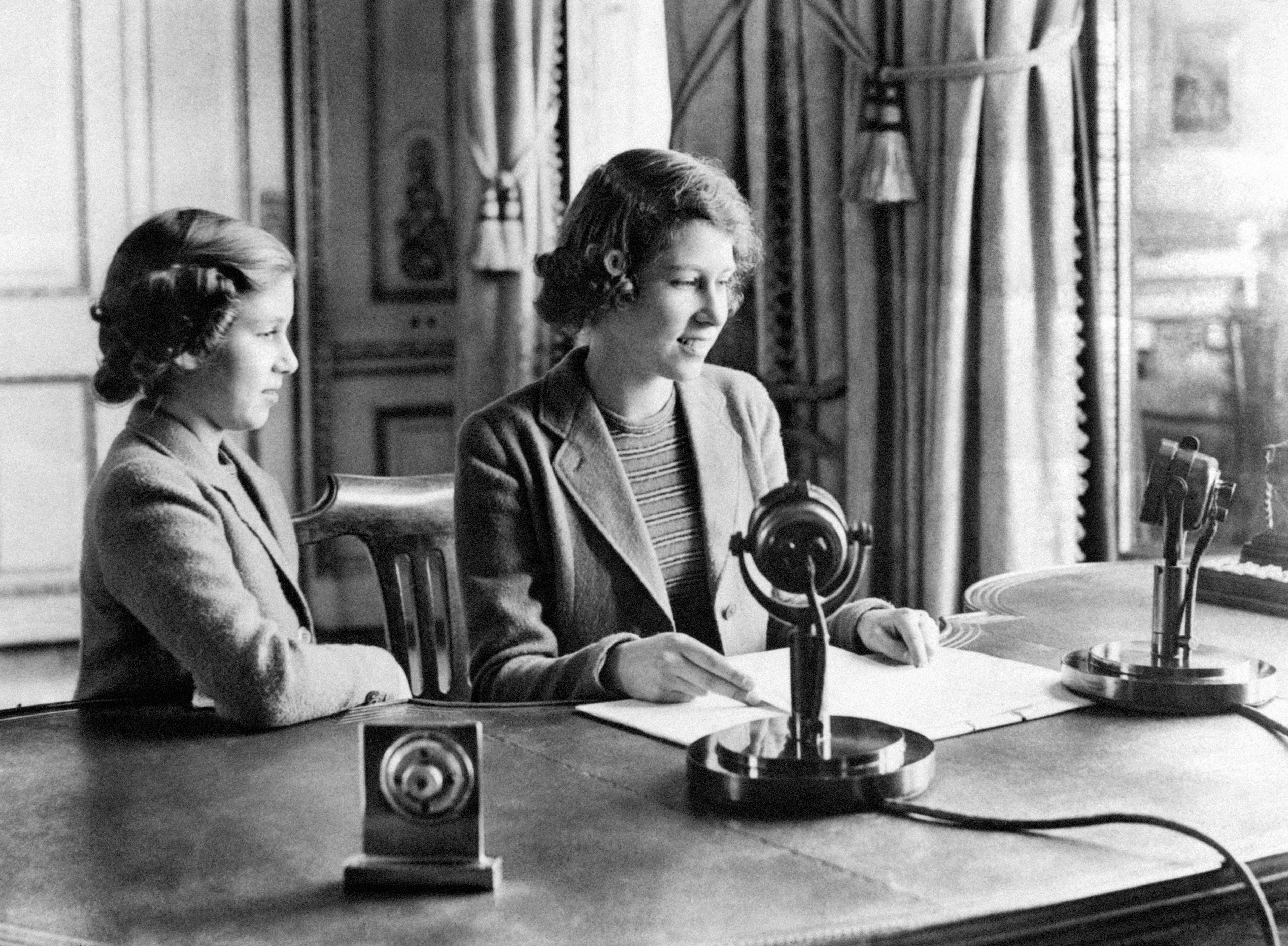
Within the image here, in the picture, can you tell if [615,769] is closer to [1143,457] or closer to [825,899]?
[825,899]

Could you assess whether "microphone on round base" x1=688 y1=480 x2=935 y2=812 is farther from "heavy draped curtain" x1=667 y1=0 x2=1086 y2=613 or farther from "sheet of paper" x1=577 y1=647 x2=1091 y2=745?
"heavy draped curtain" x1=667 y1=0 x2=1086 y2=613

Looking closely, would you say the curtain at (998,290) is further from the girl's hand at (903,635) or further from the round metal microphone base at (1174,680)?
the round metal microphone base at (1174,680)

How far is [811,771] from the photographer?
1.23 m

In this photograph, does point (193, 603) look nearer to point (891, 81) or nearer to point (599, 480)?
point (599, 480)

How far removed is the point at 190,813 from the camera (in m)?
1.26

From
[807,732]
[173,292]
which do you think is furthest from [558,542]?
[807,732]

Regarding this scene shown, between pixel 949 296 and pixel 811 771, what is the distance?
76.2 inches

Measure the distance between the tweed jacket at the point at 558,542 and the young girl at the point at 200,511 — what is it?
222mm

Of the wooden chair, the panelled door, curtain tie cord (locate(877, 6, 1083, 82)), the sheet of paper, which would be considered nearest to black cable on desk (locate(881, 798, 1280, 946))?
the sheet of paper

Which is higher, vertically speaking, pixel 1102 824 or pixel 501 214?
pixel 501 214

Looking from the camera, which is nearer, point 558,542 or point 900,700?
point 900,700

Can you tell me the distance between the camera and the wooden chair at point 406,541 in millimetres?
2184

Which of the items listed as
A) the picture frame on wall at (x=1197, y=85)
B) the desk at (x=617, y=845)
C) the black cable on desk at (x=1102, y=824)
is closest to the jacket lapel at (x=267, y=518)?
the desk at (x=617, y=845)

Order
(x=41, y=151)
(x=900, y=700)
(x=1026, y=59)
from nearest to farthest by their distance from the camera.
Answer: (x=900, y=700) → (x=1026, y=59) → (x=41, y=151)
